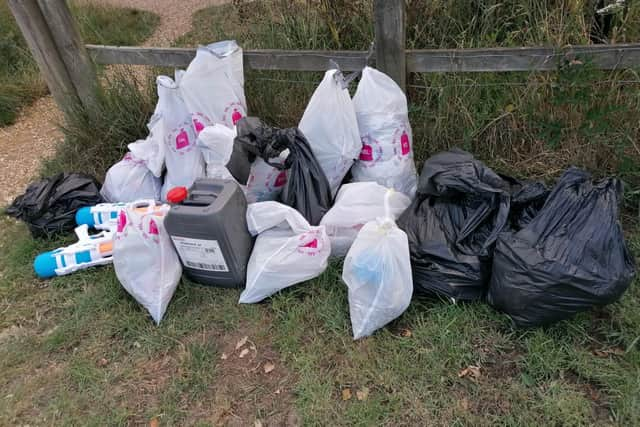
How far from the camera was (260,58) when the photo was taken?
2.93 metres

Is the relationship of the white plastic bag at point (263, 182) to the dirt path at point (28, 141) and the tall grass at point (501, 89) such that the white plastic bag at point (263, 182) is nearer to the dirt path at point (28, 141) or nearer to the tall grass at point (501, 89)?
the tall grass at point (501, 89)

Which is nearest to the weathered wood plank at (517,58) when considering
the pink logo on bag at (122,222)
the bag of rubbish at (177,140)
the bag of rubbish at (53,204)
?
the bag of rubbish at (177,140)

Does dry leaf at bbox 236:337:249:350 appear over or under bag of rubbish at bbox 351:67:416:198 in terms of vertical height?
under

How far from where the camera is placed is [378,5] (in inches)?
95.7

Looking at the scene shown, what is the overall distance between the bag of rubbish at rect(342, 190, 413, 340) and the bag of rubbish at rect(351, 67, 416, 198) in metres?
0.59

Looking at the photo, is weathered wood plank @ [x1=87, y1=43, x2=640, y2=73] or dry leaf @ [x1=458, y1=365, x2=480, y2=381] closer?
dry leaf @ [x1=458, y1=365, x2=480, y2=381]

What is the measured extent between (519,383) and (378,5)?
1.90 metres

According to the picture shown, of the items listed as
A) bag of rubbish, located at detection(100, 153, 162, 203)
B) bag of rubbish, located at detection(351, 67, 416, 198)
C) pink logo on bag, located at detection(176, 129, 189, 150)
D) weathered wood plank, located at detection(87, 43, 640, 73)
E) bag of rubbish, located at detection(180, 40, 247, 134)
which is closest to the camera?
weathered wood plank, located at detection(87, 43, 640, 73)

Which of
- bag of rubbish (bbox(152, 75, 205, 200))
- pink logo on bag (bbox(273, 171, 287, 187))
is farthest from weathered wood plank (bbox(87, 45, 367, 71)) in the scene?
pink logo on bag (bbox(273, 171, 287, 187))

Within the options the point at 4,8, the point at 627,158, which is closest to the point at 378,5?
the point at 627,158

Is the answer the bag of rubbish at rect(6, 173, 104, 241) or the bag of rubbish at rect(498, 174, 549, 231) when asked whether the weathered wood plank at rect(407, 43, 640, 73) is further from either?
the bag of rubbish at rect(6, 173, 104, 241)

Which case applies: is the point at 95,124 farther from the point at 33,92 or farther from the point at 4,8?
the point at 4,8

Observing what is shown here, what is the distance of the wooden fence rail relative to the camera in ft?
7.93

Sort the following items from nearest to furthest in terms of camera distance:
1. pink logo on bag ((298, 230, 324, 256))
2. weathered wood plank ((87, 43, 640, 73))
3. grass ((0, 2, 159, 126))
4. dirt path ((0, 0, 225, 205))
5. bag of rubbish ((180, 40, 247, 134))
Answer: pink logo on bag ((298, 230, 324, 256))
weathered wood plank ((87, 43, 640, 73))
bag of rubbish ((180, 40, 247, 134))
dirt path ((0, 0, 225, 205))
grass ((0, 2, 159, 126))
